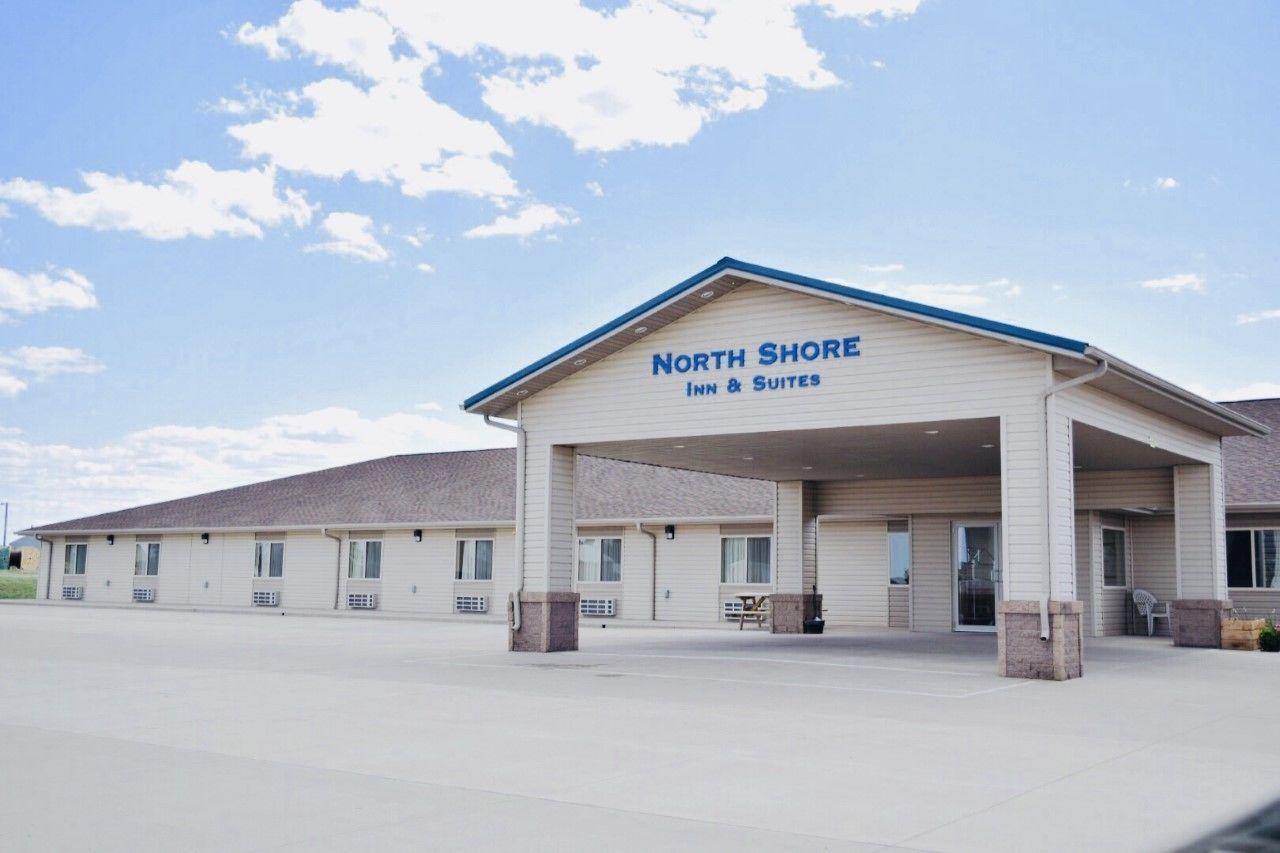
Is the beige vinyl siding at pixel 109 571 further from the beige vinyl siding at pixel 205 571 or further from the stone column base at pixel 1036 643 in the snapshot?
the stone column base at pixel 1036 643

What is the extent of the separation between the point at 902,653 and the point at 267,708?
1088cm

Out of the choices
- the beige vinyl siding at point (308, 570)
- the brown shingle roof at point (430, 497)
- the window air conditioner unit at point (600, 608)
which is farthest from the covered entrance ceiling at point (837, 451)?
the beige vinyl siding at point (308, 570)

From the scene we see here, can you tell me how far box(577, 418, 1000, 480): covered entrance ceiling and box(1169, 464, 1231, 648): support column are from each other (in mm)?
3397

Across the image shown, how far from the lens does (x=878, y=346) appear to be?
1669 centimetres

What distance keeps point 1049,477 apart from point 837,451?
19.9 ft

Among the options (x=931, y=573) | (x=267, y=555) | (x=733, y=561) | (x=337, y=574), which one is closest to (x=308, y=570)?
(x=337, y=574)

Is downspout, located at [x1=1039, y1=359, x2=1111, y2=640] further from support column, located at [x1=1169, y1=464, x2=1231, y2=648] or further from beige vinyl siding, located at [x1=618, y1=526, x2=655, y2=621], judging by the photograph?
beige vinyl siding, located at [x1=618, y1=526, x2=655, y2=621]

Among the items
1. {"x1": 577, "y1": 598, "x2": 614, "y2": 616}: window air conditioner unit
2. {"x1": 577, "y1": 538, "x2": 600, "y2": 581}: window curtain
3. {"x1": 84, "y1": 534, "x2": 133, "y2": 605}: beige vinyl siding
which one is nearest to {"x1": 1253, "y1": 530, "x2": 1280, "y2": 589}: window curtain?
{"x1": 577, "y1": 598, "x2": 614, "y2": 616}: window air conditioner unit

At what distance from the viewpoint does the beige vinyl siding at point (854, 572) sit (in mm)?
28750

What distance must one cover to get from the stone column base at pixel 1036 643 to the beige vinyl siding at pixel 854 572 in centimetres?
1316

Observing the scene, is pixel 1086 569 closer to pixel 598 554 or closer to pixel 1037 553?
pixel 1037 553

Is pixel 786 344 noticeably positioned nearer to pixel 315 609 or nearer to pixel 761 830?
pixel 761 830

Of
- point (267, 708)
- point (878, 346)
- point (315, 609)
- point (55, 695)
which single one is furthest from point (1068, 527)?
point (315, 609)

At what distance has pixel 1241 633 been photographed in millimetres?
21625
